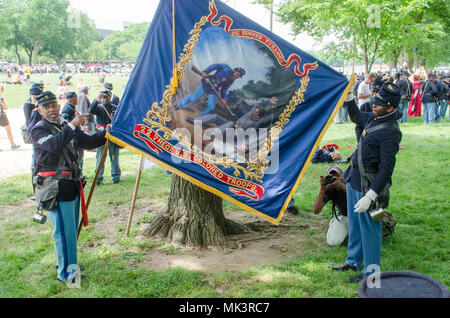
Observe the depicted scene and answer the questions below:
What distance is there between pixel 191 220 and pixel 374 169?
2589 millimetres

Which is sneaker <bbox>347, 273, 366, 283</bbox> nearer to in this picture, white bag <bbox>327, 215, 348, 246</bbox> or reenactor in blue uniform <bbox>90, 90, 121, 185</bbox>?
white bag <bbox>327, 215, 348, 246</bbox>

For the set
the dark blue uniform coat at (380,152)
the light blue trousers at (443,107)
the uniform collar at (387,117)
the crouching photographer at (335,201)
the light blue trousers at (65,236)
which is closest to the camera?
the dark blue uniform coat at (380,152)

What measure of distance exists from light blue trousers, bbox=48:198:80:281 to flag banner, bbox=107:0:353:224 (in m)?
0.99

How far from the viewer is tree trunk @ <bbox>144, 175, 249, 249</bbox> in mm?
5578

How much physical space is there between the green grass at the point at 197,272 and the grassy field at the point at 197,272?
1 cm

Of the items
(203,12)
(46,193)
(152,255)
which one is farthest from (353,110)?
(46,193)

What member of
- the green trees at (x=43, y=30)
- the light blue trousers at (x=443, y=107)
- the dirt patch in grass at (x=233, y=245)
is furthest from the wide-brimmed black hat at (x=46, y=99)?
the green trees at (x=43, y=30)

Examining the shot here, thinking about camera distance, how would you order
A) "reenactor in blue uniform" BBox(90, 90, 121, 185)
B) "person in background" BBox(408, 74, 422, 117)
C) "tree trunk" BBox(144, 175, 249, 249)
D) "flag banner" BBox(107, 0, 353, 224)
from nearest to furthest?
"flag banner" BBox(107, 0, 353, 224)
"tree trunk" BBox(144, 175, 249, 249)
"reenactor in blue uniform" BBox(90, 90, 121, 185)
"person in background" BBox(408, 74, 422, 117)

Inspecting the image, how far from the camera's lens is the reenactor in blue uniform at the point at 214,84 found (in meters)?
4.95

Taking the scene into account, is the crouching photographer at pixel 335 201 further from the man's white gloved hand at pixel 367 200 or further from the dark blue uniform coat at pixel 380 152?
the man's white gloved hand at pixel 367 200

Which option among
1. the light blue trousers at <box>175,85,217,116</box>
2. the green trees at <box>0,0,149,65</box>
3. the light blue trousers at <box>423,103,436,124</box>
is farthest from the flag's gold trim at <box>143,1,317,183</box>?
the green trees at <box>0,0,149,65</box>

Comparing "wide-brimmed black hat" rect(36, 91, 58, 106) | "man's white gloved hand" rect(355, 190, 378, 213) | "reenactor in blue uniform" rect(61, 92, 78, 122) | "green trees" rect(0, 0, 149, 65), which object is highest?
"green trees" rect(0, 0, 149, 65)
